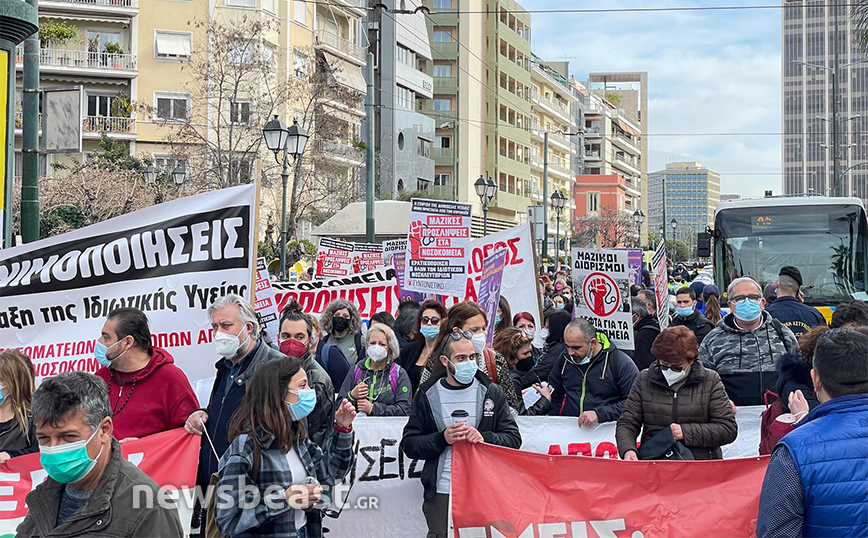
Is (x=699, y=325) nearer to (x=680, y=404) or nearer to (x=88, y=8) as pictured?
(x=680, y=404)

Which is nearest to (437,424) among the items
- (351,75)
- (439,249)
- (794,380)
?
(794,380)

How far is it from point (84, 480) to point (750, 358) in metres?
5.19

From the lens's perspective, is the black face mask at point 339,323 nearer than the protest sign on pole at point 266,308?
No

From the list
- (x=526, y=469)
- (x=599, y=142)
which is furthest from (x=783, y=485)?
(x=599, y=142)

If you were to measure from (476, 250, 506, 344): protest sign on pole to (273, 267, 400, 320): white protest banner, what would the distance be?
3462 mm

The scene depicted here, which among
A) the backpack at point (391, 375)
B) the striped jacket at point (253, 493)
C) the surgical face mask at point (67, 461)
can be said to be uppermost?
the surgical face mask at point (67, 461)

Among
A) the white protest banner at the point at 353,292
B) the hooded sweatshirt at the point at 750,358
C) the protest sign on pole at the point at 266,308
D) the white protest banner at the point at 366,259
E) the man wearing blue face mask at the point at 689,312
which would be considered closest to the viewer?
the hooded sweatshirt at the point at 750,358

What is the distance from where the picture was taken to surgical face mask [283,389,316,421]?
448cm

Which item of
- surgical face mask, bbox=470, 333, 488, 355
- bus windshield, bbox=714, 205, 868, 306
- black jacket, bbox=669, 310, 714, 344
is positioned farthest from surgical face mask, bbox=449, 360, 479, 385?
bus windshield, bbox=714, 205, 868, 306

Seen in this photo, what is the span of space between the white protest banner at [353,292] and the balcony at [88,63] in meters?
34.6

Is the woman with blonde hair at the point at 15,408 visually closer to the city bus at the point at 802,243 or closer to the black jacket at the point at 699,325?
the black jacket at the point at 699,325

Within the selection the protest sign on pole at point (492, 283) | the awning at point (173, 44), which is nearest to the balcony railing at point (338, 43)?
the awning at point (173, 44)

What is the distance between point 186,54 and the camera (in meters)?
45.5

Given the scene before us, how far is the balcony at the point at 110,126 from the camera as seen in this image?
44875 millimetres
